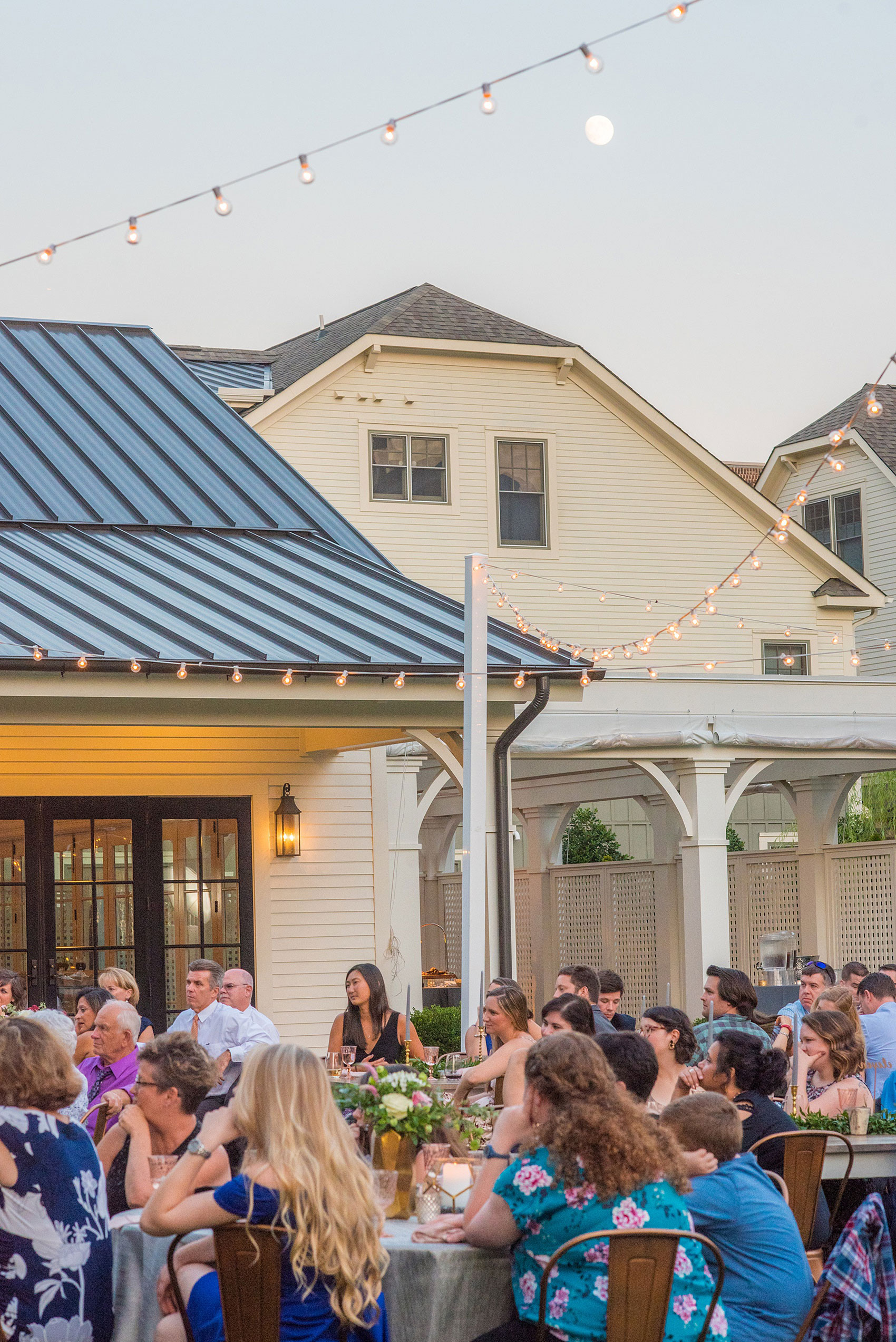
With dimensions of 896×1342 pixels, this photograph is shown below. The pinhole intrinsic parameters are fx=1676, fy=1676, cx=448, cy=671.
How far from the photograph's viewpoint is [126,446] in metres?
13.4

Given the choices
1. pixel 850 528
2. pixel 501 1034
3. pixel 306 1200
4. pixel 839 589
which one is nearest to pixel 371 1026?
pixel 501 1034

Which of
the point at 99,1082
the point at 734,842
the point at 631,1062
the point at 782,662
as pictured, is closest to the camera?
the point at 631,1062

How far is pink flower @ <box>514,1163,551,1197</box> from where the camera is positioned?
4.33 m

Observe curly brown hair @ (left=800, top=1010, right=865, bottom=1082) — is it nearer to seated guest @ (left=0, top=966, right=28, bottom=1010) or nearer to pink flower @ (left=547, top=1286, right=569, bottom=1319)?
pink flower @ (left=547, top=1286, right=569, bottom=1319)

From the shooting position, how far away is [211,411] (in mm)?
14383

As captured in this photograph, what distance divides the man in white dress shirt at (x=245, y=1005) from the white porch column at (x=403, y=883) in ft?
13.1

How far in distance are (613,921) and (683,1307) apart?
14.8 m

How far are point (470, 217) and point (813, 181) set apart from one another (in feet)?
13.7

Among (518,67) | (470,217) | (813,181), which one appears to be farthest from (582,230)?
(518,67)

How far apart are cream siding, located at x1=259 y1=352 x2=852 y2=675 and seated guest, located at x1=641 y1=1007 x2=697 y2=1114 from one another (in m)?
12.0

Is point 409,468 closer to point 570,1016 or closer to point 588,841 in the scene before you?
point 588,841

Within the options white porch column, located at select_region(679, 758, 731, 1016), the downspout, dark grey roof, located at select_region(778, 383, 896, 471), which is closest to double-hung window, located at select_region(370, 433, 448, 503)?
white porch column, located at select_region(679, 758, 731, 1016)

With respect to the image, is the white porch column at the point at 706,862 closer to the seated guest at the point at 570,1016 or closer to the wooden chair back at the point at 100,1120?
the seated guest at the point at 570,1016

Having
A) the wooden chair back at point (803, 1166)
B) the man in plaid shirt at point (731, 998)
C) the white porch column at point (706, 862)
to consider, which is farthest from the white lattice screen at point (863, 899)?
the wooden chair back at point (803, 1166)
